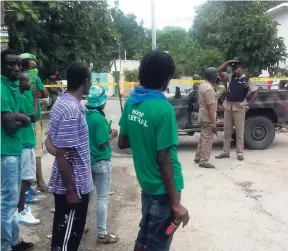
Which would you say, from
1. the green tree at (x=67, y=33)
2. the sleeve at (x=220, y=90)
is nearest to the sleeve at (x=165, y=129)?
the sleeve at (x=220, y=90)

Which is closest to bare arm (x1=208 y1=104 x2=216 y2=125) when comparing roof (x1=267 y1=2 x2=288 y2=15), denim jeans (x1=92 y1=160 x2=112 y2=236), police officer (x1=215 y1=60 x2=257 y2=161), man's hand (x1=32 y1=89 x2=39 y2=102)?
police officer (x1=215 y1=60 x2=257 y2=161)

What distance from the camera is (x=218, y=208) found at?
17.7 ft

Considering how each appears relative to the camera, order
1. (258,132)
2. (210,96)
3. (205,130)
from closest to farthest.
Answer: (210,96) < (205,130) < (258,132)

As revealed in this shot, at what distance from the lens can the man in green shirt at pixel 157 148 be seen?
2.61 m

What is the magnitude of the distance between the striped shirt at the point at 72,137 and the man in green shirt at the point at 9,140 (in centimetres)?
32

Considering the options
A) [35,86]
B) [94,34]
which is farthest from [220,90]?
[94,34]

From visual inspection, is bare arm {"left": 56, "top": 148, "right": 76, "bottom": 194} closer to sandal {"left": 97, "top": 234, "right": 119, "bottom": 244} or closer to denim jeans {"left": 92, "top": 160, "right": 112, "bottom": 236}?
denim jeans {"left": 92, "top": 160, "right": 112, "bottom": 236}

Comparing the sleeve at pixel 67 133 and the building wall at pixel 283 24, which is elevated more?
the building wall at pixel 283 24

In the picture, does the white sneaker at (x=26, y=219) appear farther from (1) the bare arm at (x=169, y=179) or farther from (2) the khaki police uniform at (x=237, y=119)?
(2) the khaki police uniform at (x=237, y=119)

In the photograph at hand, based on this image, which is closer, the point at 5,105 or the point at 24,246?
the point at 5,105

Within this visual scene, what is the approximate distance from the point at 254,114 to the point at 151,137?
6913 millimetres

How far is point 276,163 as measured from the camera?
7824 millimetres

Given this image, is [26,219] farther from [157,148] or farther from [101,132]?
[157,148]

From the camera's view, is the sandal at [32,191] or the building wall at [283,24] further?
the building wall at [283,24]
